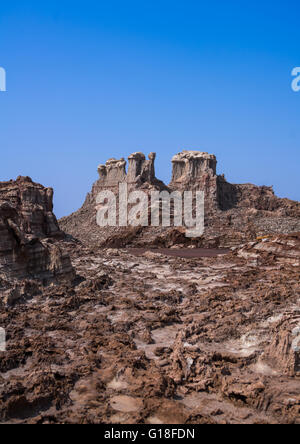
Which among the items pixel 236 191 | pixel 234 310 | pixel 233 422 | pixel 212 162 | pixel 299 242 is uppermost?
pixel 212 162

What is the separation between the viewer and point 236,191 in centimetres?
5444

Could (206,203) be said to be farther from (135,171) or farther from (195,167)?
(135,171)

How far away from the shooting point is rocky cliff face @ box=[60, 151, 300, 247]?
43094 millimetres

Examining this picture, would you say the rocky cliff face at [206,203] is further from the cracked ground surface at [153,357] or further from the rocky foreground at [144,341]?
the cracked ground surface at [153,357]

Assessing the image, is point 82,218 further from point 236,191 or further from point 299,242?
point 299,242

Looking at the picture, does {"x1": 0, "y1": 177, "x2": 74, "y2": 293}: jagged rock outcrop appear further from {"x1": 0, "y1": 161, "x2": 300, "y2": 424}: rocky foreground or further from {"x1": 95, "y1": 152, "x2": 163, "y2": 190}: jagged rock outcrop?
{"x1": 95, "y1": 152, "x2": 163, "y2": 190}: jagged rock outcrop

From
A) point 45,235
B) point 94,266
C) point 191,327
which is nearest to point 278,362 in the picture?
point 191,327

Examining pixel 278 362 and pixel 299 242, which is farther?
pixel 299 242

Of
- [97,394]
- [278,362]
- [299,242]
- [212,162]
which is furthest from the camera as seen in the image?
[212,162]

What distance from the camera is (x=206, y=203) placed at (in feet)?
162

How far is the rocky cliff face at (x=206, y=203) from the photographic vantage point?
1697 inches

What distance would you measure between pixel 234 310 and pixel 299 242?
46.1 ft

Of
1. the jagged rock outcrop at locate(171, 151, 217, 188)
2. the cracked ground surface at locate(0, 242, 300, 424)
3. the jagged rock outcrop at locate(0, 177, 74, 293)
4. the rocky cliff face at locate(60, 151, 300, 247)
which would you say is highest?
the jagged rock outcrop at locate(171, 151, 217, 188)

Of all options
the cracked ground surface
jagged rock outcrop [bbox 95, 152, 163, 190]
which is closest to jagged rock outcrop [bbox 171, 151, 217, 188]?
jagged rock outcrop [bbox 95, 152, 163, 190]
